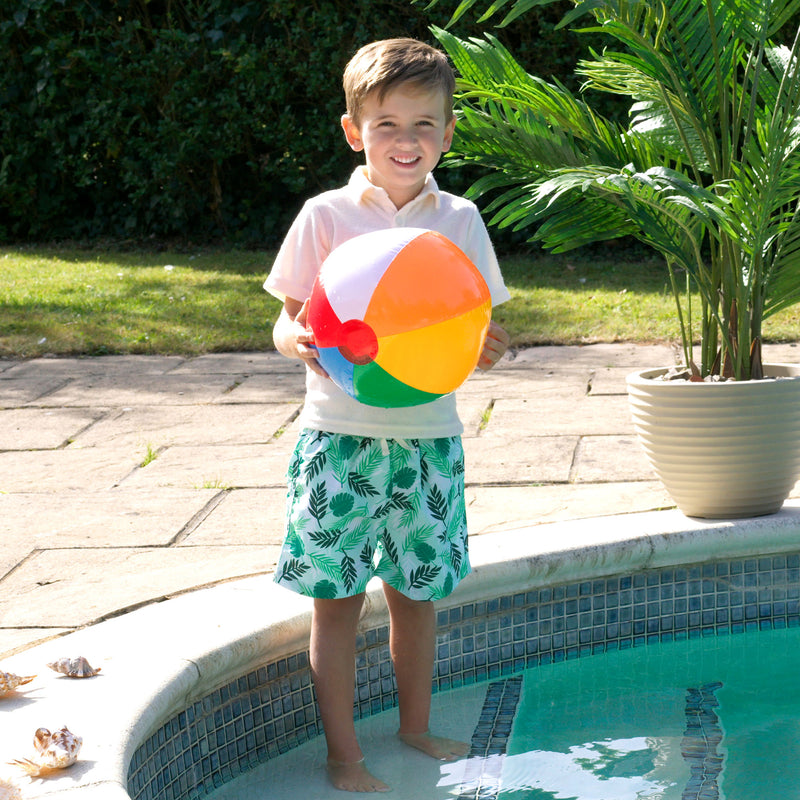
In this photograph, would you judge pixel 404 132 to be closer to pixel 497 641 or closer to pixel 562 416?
pixel 497 641

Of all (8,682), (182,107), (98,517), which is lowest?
(98,517)

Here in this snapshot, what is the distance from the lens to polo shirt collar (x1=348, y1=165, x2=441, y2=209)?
2232 mm

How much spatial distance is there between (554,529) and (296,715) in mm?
879

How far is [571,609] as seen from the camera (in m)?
3.00

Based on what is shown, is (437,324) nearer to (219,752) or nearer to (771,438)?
(219,752)

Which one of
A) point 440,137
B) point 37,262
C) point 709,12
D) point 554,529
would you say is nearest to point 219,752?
point 554,529

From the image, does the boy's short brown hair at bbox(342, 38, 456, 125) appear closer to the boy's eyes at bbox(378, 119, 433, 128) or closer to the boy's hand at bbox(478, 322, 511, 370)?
the boy's eyes at bbox(378, 119, 433, 128)

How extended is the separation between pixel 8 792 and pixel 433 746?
3.23ft

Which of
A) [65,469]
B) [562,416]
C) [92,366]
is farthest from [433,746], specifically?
[92,366]

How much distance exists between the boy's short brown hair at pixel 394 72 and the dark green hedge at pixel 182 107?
6796 millimetres

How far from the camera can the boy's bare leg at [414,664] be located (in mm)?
2357

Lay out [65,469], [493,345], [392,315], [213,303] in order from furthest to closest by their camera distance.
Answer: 1. [213,303]
2. [65,469]
3. [493,345]
4. [392,315]

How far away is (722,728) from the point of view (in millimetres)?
2684

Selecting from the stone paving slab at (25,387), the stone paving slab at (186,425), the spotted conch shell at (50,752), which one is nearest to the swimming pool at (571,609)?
the spotted conch shell at (50,752)
